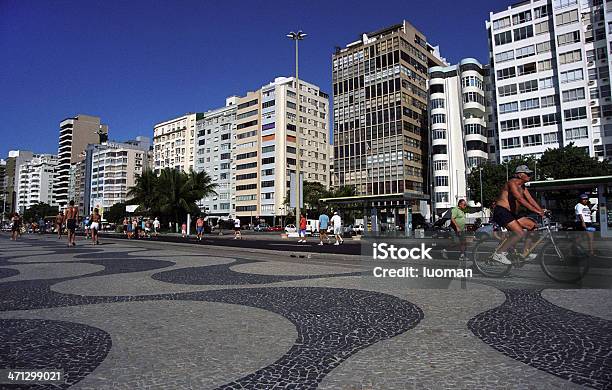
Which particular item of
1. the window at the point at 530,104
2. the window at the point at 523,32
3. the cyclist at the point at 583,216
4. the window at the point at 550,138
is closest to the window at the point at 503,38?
the window at the point at 523,32

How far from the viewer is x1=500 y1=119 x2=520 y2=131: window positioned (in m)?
67.9

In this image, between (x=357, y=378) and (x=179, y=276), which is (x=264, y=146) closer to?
(x=179, y=276)

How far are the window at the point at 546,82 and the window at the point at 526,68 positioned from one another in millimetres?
2269

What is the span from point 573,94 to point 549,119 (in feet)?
15.7

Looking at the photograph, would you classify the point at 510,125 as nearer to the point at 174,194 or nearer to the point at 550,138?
the point at 550,138

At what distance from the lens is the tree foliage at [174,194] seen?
52812 mm

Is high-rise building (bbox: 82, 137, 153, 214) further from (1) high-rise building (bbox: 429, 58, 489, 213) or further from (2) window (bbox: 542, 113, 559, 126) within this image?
(2) window (bbox: 542, 113, 559, 126)

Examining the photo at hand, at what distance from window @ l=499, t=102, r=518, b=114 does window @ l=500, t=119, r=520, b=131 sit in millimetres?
1769

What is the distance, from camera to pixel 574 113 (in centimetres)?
6122

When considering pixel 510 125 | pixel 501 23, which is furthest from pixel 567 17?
pixel 510 125

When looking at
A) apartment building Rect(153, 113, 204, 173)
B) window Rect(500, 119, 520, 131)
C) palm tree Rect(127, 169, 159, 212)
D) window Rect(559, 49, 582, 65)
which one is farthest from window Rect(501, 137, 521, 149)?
apartment building Rect(153, 113, 204, 173)

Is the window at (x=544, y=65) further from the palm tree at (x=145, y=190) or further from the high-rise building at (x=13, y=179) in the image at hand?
the high-rise building at (x=13, y=179)

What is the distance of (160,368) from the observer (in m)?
3.30

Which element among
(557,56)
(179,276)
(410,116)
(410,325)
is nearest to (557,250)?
(410,325)
